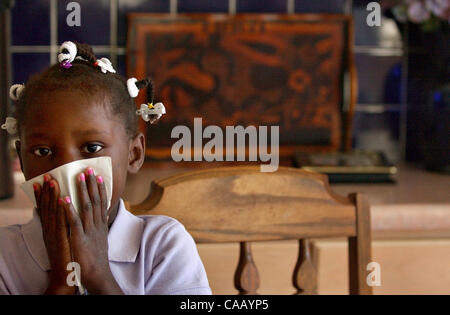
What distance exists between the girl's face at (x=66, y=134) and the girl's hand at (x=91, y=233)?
3 centimetres

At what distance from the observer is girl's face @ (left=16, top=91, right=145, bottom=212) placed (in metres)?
0.38

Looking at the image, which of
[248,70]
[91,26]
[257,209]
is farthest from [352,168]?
[91,26]

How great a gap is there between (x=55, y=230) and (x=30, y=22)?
3.25 feet

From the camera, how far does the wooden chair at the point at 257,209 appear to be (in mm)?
641

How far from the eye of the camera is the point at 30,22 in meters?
1.25

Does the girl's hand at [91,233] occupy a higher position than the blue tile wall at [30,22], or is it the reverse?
the blue tile wall at [30,22]

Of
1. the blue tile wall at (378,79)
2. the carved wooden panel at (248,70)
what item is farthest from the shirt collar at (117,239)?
the blue tile wall at (378,79)

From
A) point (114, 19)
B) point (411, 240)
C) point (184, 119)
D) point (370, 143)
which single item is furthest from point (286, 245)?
point (114, 19)

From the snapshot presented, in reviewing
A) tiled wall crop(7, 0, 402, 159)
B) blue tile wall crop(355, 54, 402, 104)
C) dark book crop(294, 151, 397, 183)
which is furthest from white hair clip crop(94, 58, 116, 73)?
blue tile wall crop(355, 54, 402, 104)

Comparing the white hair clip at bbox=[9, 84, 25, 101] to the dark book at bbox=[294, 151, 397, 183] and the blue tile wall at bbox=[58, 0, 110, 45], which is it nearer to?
the dark book at bbox=[294, 151, 397, 183]

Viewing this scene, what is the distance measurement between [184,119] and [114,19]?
0.84 feet

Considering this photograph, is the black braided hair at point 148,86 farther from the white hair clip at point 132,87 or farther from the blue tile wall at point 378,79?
the blue tile wall at point 378,79
